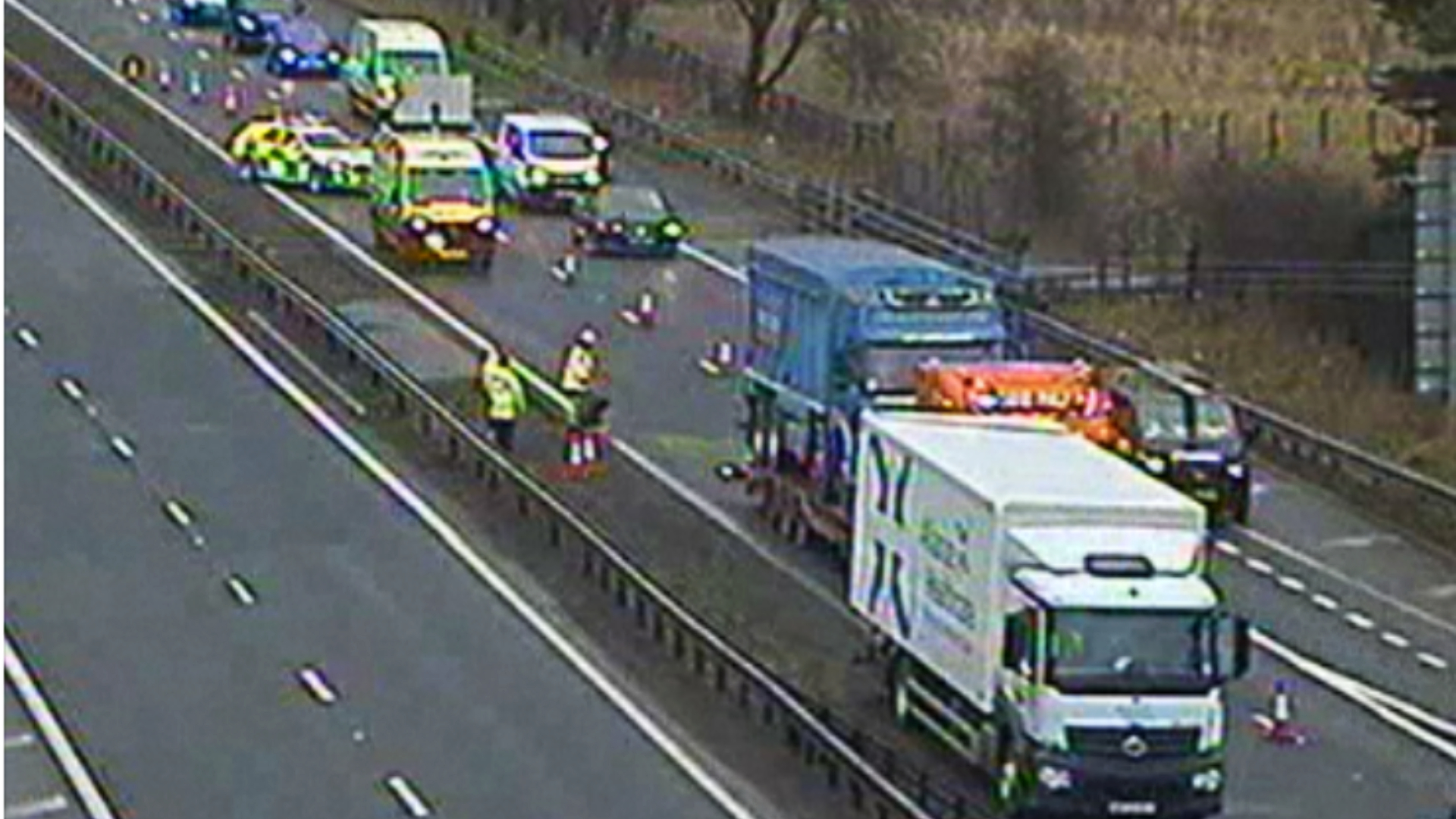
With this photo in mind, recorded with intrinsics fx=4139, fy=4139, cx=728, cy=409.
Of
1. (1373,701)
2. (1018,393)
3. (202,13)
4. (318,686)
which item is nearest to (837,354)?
(1018,393)

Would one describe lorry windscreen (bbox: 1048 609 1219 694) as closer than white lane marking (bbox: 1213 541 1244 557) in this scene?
Answer: Yes

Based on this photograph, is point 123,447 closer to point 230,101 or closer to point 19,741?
point 19,741

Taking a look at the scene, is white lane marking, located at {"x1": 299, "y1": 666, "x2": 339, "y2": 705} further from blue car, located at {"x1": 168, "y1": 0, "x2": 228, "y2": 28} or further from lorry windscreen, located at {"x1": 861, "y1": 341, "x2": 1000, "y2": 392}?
blue car, located at {"x1": 168, "y1": 0, "x2": 228, "y2": 28}

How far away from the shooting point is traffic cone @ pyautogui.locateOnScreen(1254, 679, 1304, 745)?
38.5 m

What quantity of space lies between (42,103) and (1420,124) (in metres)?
25.4

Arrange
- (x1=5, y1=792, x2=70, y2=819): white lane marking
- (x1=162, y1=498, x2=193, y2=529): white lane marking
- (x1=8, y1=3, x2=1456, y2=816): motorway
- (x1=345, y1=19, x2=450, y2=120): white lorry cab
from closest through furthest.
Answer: (x1=5, y1=792, x2=70, y2=819): white lane marking < (x1=8, y1=3, x2=1456, y2=816): motorway < (x1=162, y1=498, x2=193, y2=529): white lane marking < (x1=345, y1=19, x2=450, y2=120): white lorry cab

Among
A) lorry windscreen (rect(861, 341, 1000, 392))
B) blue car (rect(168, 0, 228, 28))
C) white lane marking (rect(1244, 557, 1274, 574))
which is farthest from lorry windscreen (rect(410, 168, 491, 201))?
blue car (rect(168, 0, 228, 28))

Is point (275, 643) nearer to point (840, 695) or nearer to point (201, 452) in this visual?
point (840, 695)

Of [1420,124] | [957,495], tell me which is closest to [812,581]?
[957,495]

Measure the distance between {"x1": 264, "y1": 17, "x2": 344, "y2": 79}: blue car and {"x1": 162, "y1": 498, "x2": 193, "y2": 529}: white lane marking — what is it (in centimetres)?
4214

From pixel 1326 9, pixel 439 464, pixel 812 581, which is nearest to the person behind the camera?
pixel 812 581

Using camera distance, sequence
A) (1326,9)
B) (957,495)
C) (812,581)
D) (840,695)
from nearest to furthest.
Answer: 1. (957,495)
2. (840,695)
3. (812,581)
4. (1326,9)

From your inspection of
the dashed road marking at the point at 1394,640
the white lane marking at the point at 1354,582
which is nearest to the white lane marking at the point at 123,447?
the white lane marking at the point at 1354,582

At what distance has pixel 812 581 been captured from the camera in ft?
145
